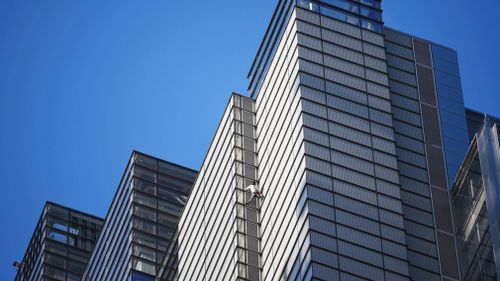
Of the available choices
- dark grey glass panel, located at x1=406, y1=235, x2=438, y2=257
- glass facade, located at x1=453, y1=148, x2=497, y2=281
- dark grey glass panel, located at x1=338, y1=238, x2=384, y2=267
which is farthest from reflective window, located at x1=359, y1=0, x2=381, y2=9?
dark grey glass panel, located at x1=338, y1=238, x2=384, y2=267

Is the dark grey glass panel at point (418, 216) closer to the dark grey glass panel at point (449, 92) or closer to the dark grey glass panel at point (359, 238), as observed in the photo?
the dark grey glass panel at point (359, 238)

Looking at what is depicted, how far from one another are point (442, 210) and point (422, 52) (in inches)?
722

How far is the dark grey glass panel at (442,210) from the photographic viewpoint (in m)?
114

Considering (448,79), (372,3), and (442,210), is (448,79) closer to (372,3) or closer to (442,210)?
(372,3)

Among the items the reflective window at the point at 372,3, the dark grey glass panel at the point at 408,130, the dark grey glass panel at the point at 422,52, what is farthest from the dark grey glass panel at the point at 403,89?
the reflective window at the point at 372,3

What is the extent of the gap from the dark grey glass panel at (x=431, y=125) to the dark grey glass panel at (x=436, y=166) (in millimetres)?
864

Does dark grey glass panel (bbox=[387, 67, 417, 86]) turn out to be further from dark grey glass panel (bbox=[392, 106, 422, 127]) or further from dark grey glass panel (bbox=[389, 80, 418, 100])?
dark grey glass panel (bbox=[392, 106, 422, 127])

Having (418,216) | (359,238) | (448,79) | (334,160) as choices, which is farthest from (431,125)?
(359,238)

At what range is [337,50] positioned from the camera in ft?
393

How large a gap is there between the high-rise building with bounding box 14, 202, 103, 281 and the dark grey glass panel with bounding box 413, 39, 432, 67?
5845 centimetres

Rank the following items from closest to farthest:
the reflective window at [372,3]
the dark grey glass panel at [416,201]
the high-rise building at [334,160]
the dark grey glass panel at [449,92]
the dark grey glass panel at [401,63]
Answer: the high-rise building at [334,160]
the dark grey glass panel at [416,201]
the dark grey glass panel at [401,63]
the dark grey glass panel at [449,92]
the reflective window at [372,3]

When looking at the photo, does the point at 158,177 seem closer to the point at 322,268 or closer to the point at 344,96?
the point at 344,96

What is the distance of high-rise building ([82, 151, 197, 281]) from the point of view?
13738 centimetres

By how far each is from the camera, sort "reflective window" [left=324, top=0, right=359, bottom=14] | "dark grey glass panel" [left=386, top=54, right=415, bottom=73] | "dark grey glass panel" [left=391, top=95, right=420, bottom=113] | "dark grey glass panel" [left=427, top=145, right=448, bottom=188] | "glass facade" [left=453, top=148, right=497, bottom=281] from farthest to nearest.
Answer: "reflective window" [left=324, top=0, right=359, bottom=14], "dark grey glass panel" [left=386, top=54, right=415, bottom=73], "dark grey glass panel" [left=391, top=95, right=420, bottom=113], "dark grey glass panel" [left=427, top=145, right=448, bottom=188], "glass facade" [left=453, top=148, right=497, bottom=281]
